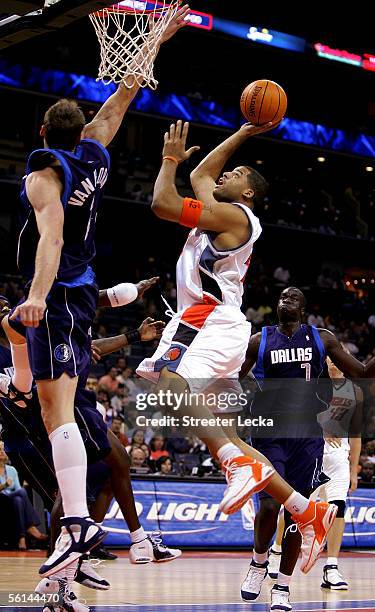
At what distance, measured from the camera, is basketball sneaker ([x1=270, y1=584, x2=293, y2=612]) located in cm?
562

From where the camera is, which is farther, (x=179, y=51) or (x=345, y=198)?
(x=345, y=198)

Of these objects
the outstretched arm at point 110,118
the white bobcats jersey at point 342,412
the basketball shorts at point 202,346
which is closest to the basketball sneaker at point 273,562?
the white bobcats jersey at point 342,412

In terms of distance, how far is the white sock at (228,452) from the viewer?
5.07m

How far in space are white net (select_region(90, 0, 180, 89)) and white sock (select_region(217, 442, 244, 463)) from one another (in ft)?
7.17

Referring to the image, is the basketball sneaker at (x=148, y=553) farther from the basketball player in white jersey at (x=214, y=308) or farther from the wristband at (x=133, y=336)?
the wristband at (x=133, y=336)

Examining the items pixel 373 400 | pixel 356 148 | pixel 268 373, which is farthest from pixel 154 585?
pixel 356 148

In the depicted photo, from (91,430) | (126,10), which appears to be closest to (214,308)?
(91,430)

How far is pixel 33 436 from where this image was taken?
5.68 m

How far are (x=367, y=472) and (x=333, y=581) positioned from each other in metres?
6.09

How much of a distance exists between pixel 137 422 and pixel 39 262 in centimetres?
936

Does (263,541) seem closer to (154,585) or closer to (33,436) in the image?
(154,585)

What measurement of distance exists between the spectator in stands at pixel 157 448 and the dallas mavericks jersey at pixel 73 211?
7691 mm

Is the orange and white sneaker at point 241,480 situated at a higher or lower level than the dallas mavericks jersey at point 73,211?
lower

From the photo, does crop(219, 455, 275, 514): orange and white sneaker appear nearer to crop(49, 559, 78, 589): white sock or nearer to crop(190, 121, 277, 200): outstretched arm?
crop(49, 559, 78, 589): white sock
